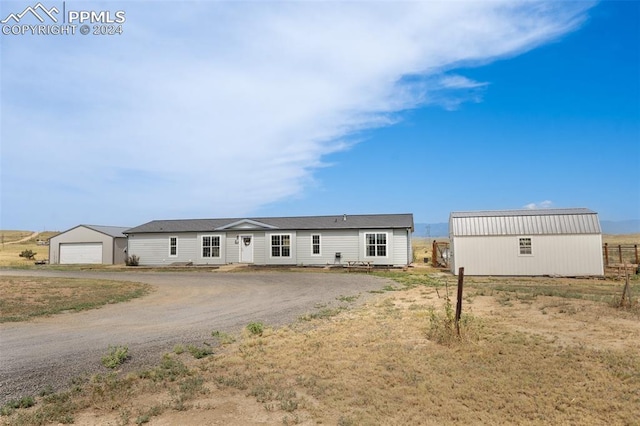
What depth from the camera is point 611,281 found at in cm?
2203

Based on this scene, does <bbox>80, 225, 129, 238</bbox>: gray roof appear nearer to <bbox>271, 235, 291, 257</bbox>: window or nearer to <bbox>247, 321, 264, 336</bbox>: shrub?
<bbox>271, 235, 291, 257</bbox>: window

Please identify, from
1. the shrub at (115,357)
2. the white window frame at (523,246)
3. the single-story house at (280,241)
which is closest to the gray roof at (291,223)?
the single-story house at (280,241)

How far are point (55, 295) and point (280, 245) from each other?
17.5 m

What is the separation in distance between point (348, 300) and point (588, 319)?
694 cm

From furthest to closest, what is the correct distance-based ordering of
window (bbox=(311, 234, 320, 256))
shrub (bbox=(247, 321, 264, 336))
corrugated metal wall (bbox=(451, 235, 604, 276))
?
window (bbox=(311, 234, 320, 256)) → corrugated metal wall (bbox=(451, 235, 604, 276)) → shrub (bbox=(247, 321, 264, 336))

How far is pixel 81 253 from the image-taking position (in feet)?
123

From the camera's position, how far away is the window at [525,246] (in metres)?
24.6

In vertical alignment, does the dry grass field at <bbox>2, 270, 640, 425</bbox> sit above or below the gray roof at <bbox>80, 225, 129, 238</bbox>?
below

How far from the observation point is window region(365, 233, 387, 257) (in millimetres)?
29750

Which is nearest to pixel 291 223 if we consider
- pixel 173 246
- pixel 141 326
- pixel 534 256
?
pixel 173 246

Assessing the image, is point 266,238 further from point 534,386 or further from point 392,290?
point 534,386

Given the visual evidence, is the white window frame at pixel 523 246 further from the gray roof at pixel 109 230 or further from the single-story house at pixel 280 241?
the gray roof at pixel 109 230

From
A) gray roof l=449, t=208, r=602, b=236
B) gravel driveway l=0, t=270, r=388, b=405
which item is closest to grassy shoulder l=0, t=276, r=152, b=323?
gravel driveway l=0, t=270, r=388, b=405

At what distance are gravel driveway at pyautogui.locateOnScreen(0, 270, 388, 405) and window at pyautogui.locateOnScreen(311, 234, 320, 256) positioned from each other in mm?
12003
